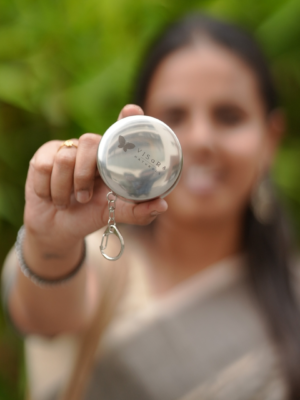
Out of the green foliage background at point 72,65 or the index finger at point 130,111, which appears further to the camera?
the green foliage background at point 72,65

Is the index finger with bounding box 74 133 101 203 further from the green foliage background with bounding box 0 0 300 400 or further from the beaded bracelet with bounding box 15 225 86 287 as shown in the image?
the green foliage background with bounding box 0 0 300 400

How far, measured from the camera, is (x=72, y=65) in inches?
45.8

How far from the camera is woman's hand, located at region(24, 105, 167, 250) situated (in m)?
0.36

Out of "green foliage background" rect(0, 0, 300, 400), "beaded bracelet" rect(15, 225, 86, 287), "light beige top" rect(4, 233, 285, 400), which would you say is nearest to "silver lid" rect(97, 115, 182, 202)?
"beaded bracelet" rect(15, 225, 86, 287)

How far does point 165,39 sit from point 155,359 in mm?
706

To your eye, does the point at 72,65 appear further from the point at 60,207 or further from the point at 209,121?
the point at 60,207

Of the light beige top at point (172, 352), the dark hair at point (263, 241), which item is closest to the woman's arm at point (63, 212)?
the light beige top at point (172, 352)

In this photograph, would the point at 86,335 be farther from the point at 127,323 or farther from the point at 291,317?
the point at 291,317

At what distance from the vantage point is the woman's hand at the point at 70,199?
360mm

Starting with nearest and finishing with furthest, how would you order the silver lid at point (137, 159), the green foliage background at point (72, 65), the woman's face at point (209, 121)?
the silver lid at point (137, 159), the woman's face at point (209, 121), the green foliage background at point (72, 65)

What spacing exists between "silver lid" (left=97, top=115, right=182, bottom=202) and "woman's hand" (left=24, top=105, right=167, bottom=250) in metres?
0.01

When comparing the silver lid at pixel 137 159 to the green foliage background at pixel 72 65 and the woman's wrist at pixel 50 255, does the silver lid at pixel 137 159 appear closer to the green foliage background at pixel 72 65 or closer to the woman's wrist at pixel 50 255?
the woman's wrist at pixel 50 255

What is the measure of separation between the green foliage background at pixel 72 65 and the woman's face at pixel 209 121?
308 mm

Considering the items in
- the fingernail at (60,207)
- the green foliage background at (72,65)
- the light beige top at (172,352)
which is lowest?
the light beige top at (172,352)
